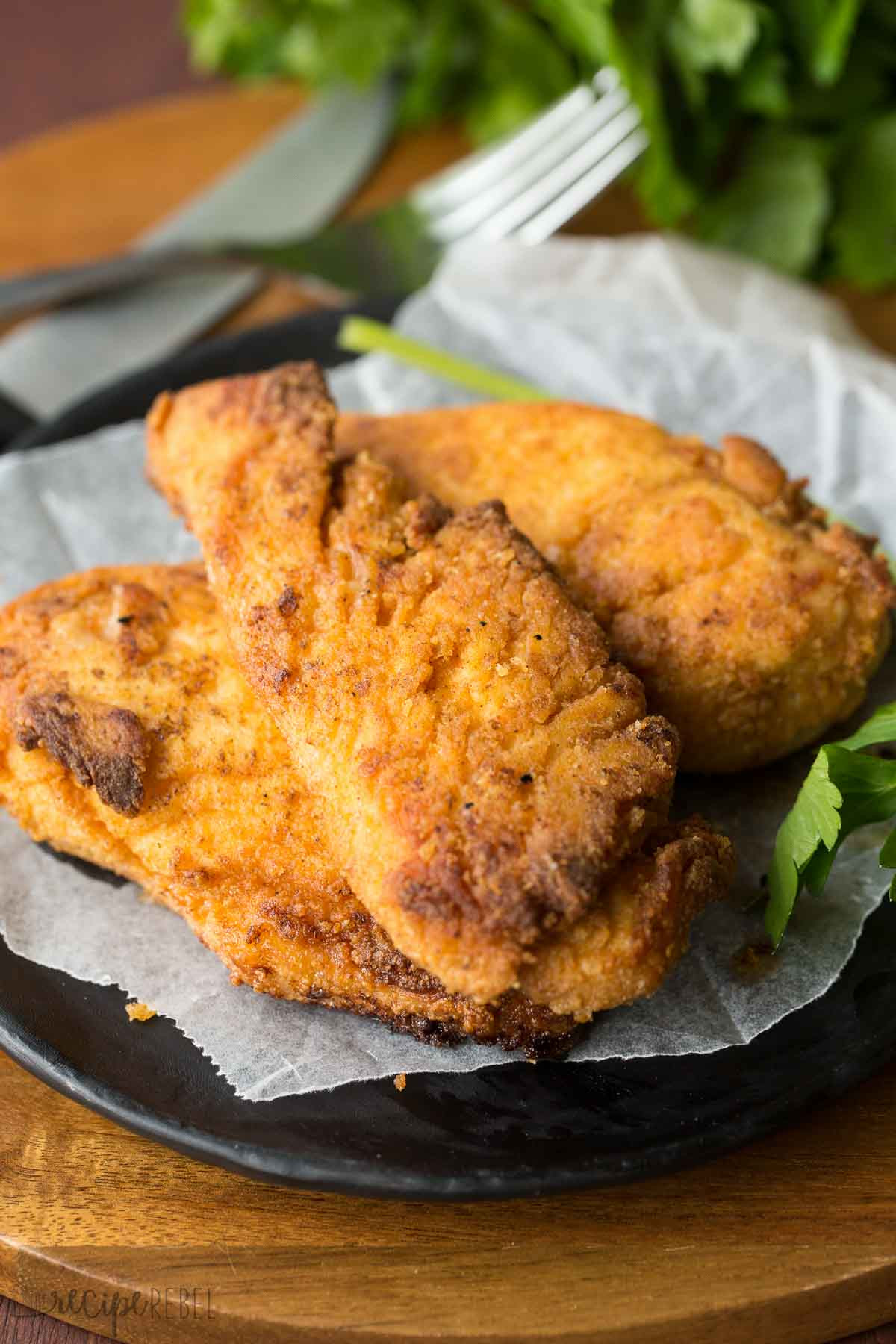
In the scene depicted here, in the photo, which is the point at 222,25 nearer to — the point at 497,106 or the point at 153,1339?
the point at 497,106

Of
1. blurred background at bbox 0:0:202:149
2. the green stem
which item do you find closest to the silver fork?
the green stem

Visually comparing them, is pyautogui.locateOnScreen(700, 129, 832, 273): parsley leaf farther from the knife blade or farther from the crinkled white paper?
the knife blade

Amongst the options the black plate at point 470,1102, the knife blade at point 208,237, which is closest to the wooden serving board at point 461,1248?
the black plate at point 470,1102

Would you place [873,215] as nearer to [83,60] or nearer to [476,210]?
[476,210]

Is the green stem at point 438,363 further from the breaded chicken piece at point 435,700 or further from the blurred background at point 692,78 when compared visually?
the blurred background at point 692,78

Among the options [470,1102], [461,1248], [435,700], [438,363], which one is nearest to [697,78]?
[438,363]

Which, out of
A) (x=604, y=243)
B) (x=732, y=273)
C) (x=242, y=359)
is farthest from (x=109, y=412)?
(x=732, y=273)
